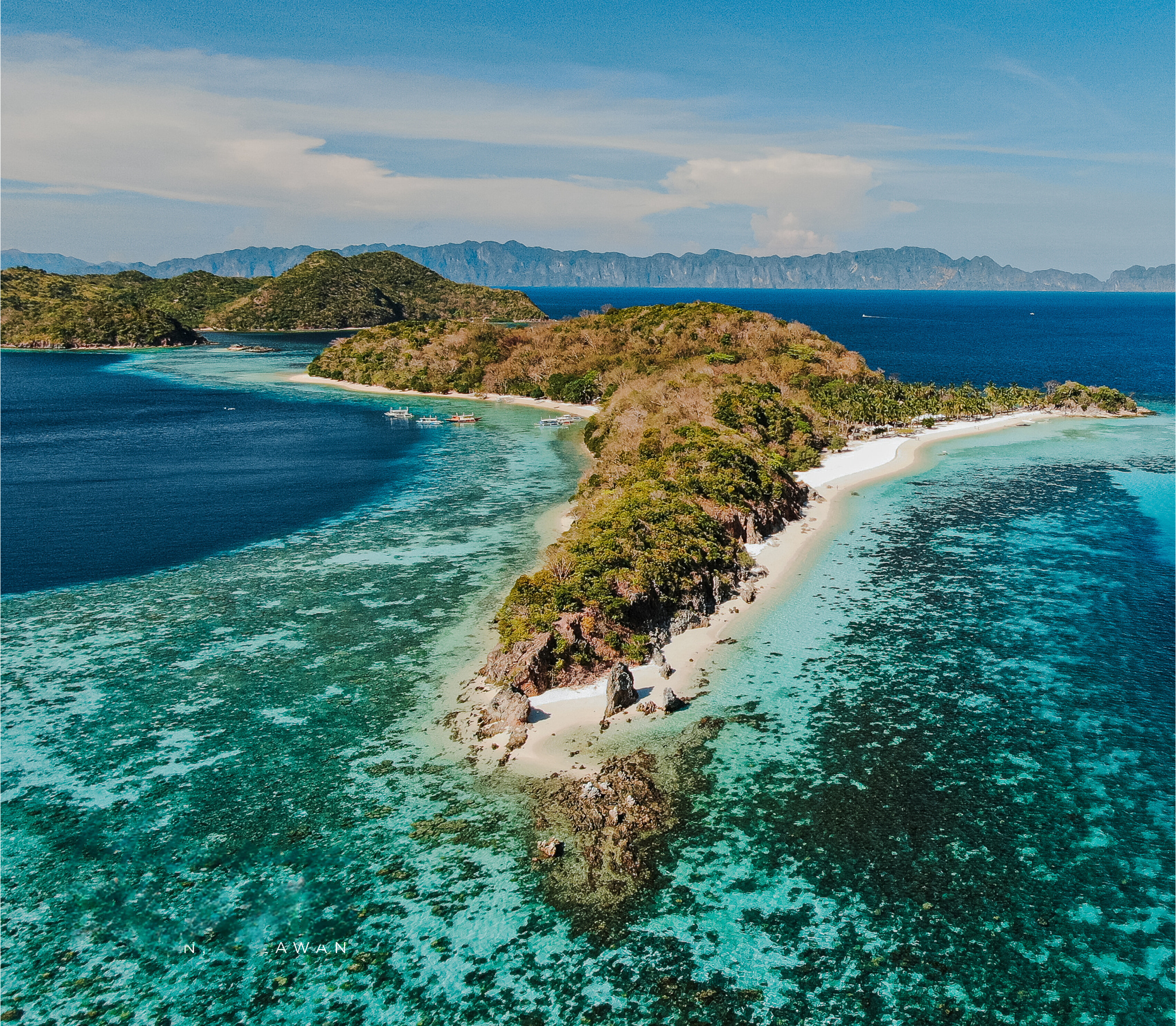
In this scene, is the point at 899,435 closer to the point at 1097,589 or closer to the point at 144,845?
the point at 1097,589

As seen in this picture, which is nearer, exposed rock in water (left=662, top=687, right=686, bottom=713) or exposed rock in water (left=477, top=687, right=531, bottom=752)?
exposed rock in water (left=477, top=687, right=531, bottom=752)

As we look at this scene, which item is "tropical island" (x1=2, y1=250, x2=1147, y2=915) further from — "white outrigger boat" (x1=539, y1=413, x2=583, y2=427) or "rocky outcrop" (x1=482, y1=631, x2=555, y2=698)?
"white outrigger boat" (x1=539, y1=413, x2=583, y2=427)

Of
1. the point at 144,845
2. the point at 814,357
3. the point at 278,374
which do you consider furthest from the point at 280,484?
the point at 278,374

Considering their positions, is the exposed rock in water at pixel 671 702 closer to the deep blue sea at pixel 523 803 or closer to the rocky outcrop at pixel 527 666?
the deep blue sea at pixel 523 803

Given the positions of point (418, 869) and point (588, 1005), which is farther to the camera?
point (418, 869)

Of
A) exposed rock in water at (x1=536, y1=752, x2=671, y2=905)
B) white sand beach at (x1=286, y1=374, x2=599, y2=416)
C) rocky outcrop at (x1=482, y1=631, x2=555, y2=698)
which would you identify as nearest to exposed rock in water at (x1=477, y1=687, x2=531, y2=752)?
rocky outcrop at (x1=482, y1=631, x2=555, y2=698)

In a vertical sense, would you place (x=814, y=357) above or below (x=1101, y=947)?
above
